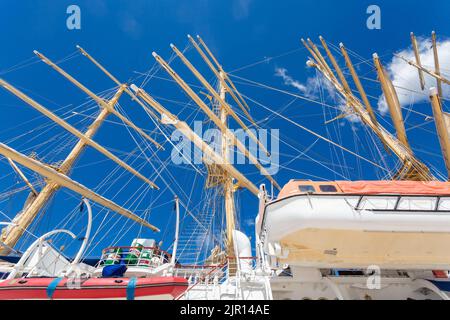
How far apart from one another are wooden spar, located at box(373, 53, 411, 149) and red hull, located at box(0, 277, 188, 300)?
16.6 m

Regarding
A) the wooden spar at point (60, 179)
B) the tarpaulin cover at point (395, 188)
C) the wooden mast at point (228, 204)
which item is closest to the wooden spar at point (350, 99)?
the tarpaulin cover at point (395, 188)

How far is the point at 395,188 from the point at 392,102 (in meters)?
13.3

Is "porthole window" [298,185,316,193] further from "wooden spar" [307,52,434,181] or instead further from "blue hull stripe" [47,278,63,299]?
"wooden spar" [307,52,434,181]

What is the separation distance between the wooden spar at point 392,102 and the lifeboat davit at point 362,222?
1070 cm

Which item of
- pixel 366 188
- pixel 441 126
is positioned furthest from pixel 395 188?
pixel 441 126

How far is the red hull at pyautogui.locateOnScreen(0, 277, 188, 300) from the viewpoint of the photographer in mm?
6297

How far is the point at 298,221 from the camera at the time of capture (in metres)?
5.95

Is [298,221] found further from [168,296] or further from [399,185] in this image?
[168,296]

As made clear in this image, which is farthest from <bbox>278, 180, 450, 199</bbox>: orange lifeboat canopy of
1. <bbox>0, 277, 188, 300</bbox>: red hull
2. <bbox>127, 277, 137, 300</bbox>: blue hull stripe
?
<bbox>127, 277, 137, 300</bbox>: blue hull stripe

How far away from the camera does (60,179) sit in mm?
15656

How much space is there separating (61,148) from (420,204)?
24443 mm
